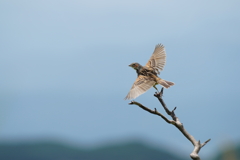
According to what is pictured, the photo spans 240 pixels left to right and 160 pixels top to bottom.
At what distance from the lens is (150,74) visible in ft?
21.3

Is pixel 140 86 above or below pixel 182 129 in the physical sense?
above

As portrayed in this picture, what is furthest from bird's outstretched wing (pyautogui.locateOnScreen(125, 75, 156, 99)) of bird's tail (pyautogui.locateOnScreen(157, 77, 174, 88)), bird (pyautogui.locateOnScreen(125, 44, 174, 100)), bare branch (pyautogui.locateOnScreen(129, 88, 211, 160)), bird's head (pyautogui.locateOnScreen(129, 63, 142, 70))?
bare branch (pyautogui.locateOnScreen(129, 88, 211, 160))

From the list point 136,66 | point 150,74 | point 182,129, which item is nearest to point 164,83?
point 150,74

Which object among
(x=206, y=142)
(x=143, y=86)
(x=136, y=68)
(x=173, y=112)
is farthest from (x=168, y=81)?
(x=206, y=142)

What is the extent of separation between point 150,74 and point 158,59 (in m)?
1.02

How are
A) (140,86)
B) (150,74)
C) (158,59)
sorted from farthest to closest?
(158,59) < (150,74) < (140,86)

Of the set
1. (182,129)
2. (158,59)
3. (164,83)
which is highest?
(158,59)

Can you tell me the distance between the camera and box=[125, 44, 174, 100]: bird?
5742 millimetres

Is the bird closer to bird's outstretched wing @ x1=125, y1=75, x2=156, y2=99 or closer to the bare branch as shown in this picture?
bird's outstretched wing @ x1=125, y1=75, x2=156, y2=99

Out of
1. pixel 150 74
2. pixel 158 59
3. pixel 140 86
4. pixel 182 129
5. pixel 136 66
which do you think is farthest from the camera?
pixel 158 59

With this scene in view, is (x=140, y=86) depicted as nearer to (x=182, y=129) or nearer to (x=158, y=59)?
(x=158, y=59)

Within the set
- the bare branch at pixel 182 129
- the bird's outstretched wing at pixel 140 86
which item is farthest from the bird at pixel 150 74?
the bare branch at pixel 182 129

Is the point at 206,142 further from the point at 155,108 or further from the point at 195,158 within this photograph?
the point at 155,108

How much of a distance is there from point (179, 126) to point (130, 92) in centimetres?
186
